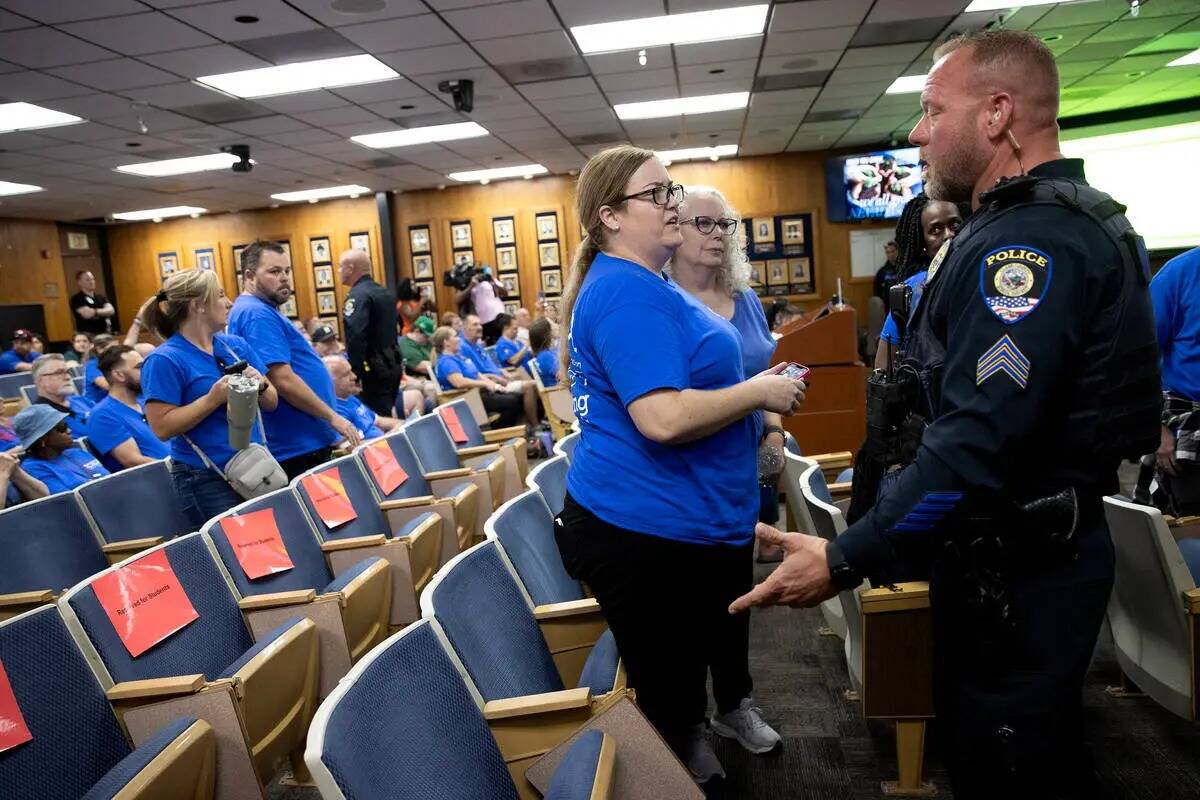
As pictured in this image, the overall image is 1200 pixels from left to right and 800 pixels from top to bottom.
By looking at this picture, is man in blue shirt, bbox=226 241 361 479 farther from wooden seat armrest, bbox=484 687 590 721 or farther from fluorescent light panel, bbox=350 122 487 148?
fluorescent light panel, bbox=350 122 487 148

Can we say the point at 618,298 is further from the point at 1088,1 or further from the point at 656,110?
the point at 656,110

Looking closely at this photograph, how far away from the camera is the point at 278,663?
70.5 inches

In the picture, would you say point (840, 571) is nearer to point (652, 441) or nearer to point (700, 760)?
point (652, 441)

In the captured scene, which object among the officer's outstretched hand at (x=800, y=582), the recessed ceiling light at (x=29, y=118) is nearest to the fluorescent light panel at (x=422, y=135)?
the recessed ceiling light at (x=29, y=118)

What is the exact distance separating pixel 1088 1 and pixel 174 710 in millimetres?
7094

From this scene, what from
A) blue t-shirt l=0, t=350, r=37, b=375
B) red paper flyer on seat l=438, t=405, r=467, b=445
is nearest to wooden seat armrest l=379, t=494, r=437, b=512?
red paper flyer on seat l=438, t=405, r=467, b=445

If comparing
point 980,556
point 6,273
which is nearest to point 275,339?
point 980,556

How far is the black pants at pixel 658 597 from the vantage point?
154cm

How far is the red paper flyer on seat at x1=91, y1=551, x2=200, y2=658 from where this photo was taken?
1.76m

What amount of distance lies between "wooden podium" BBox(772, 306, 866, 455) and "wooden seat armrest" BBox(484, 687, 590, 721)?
10.4 feet

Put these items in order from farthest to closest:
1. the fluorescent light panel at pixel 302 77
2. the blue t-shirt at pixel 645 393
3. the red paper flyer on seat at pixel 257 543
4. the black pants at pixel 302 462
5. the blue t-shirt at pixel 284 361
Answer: the fluorescent light panel at pixel 302 77, the black pants at pixel 302 462, the blue t-shirt at pixel 284 361, the red paper flyer on seat at pixel 257 543, the blue t-shirt at pixel 645 393

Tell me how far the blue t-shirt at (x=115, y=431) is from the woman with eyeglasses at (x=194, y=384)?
1.34m

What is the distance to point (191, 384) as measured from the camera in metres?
2.73

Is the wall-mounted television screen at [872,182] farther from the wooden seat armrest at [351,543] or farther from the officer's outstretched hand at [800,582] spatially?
the officer's outstretched hand at [800,582]
